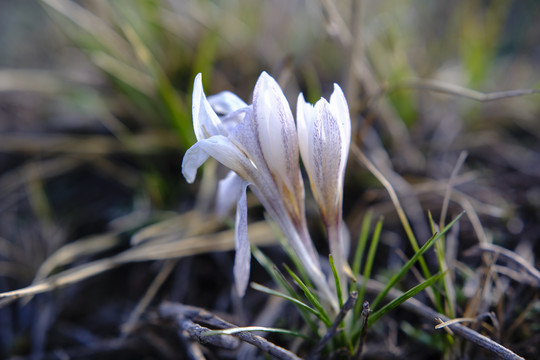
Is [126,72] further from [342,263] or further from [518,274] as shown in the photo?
[518,274]

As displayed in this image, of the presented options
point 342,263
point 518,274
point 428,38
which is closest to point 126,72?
point 342,263

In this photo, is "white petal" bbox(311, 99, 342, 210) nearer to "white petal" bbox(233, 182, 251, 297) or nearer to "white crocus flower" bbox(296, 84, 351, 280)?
"white crocus flower" bbox(296, 84, 351, 280)

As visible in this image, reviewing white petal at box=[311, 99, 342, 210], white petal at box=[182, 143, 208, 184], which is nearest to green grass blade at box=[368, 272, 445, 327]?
white petal at box=[311, 99, 342, 210]

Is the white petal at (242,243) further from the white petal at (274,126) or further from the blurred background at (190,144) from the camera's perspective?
the blurred background at (190,144)

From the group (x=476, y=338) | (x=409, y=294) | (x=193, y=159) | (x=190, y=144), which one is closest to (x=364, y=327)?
(x=409, y=294)

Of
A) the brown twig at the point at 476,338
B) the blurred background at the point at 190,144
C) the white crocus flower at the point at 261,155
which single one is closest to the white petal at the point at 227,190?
the white crocus flower at the point at 261,155
